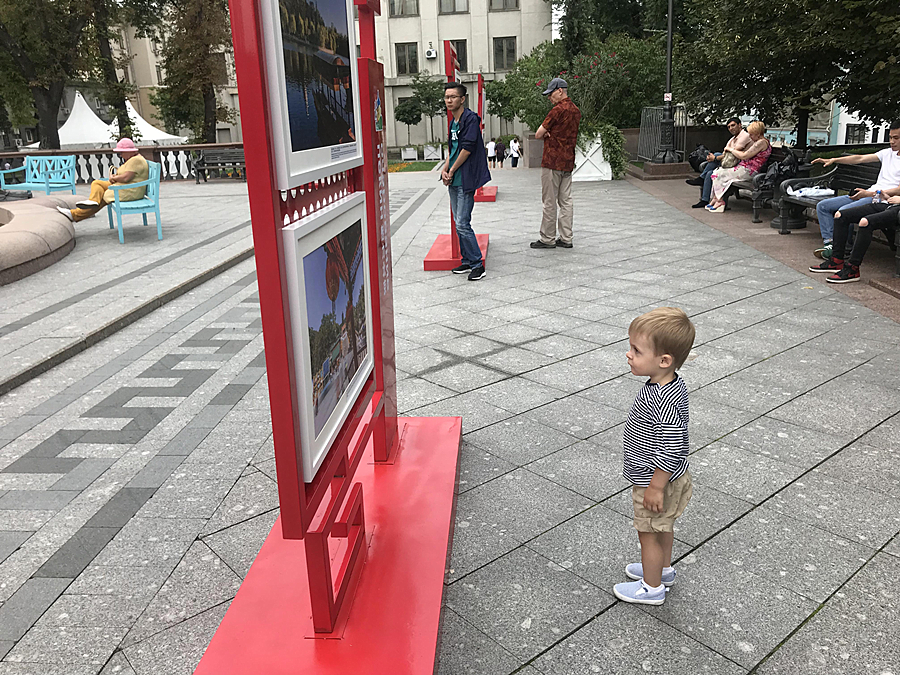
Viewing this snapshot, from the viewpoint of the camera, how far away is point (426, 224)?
11789mm

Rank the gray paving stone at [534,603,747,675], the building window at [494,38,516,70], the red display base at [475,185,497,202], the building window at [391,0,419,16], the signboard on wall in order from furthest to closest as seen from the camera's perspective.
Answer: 1. the building window at [494,38,516,70]
2. the building window at [391,0,419,16]
3. the red display base at [475,185,497,202]
4. the gray paving stone at [534,603,747,675]
5. the signboard on wall

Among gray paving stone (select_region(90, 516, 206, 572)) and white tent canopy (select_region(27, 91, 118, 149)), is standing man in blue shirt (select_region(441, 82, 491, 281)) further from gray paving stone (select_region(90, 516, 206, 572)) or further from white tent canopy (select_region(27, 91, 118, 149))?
white tent canopy (select_region(27, 91, 118, 149))

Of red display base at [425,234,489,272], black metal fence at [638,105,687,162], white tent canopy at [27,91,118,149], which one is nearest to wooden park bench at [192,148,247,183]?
white tent canopy at [27,91,118,149]

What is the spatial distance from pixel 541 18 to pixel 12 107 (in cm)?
3401

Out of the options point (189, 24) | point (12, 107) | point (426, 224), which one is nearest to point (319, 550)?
point (426, 224)

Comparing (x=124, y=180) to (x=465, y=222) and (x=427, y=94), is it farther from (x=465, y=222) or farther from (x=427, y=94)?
(x=427, y=94)

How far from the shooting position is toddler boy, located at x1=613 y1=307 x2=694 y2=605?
228cm

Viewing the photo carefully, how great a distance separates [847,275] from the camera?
6965mm

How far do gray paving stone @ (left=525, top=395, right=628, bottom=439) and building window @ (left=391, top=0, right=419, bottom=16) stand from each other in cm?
5238

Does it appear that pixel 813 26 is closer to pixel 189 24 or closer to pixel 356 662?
pixel 356 662

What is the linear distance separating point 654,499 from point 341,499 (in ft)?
3.31

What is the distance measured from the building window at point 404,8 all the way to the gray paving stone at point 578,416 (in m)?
52.4

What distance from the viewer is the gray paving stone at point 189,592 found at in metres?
2.52

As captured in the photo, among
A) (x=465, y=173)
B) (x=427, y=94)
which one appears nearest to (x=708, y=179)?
(x=465, y=173)
